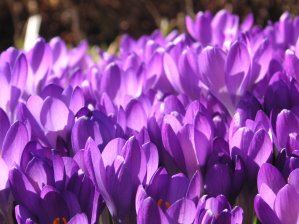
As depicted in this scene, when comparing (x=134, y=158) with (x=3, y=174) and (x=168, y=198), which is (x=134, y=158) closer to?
(x=168, y=198)

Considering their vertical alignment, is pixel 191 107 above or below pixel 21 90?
below

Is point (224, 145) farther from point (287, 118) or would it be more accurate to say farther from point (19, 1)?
point (19, 1)

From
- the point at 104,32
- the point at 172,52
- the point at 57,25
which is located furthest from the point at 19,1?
the point at 172,52

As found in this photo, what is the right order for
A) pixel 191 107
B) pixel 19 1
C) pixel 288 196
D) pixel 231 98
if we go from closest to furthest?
pixel 288 196 < pixel 191 107 < pixel 231 98 < pixel 19 1

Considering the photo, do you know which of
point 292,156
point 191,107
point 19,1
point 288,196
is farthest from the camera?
point 19,1

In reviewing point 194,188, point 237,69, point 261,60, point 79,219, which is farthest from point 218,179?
point 261,60

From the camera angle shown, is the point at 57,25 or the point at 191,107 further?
the point at 57,25

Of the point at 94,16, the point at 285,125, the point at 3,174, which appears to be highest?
the point at 3,174

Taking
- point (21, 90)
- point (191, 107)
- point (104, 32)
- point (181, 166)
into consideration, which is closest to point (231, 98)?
point (191, 107)
